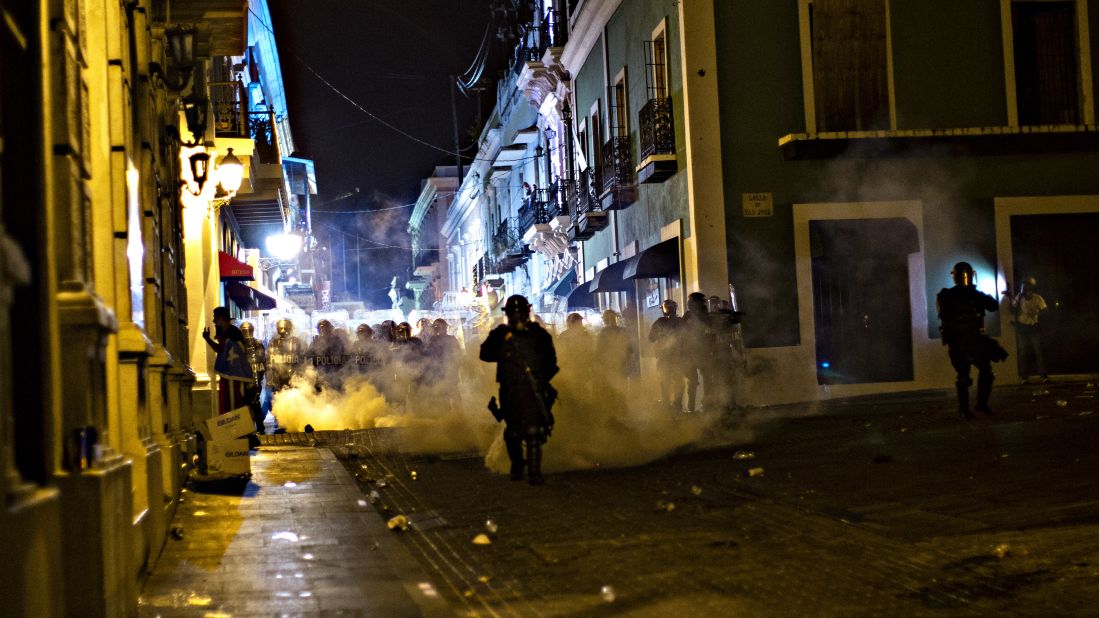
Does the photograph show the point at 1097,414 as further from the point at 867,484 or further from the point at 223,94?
the point at 223,94

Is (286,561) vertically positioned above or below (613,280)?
below

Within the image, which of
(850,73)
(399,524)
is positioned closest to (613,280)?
(850,73)

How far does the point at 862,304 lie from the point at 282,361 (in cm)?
950

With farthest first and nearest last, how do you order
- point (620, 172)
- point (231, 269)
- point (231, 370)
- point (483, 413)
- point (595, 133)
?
1. point (595, 133)
2. point (620, 172)
3. point (231, 269)
4. point (483, 413)
5. point (231, 370)

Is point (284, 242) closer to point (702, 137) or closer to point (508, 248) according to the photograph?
point (508, 248)

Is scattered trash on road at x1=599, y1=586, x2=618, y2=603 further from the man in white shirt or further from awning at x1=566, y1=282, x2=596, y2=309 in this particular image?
awning at x1=566, y1=282, x2=596, y2=309

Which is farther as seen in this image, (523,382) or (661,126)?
(661,126)

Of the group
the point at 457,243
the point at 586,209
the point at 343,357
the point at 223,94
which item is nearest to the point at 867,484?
the point at 343,357

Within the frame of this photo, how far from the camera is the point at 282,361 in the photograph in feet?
63.4

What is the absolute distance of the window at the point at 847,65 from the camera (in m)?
20.4

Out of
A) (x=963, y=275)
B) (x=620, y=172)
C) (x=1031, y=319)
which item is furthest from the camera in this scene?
(x=620, y=172)

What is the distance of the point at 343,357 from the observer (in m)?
19.7

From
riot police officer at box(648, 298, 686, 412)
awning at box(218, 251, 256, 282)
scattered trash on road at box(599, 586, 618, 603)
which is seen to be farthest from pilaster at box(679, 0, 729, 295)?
scattered trash on road at box(599, 586, 618, 603)

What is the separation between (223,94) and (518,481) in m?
14.2
